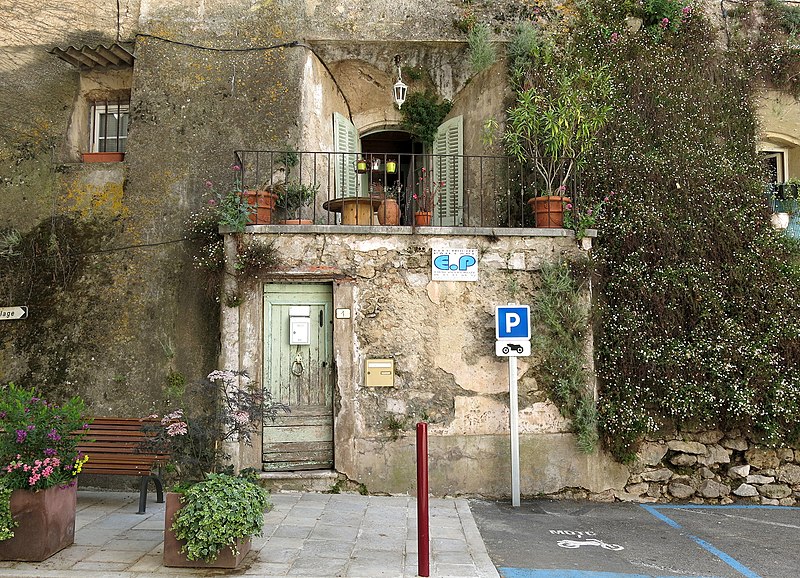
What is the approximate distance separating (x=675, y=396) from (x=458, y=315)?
2.64 meters

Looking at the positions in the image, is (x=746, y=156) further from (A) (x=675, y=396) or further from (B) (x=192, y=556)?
(B) (x=192, y=556)

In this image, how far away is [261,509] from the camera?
14.3 ft

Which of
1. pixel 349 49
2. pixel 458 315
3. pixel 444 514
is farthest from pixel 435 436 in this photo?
pixel 349 49

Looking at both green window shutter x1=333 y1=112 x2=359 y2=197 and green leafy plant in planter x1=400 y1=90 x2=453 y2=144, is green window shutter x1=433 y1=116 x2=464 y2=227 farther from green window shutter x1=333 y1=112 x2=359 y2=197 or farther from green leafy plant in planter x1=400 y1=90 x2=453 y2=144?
green window shutter x1=333 y1=112 x2=359 y2=197

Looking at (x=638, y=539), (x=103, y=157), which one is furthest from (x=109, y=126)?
(x=638, y=539)

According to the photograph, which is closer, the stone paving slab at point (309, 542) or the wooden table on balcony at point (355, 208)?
the stone paving slab at point (309, 542)

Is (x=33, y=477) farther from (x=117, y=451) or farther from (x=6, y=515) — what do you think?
(x=117, y=451)

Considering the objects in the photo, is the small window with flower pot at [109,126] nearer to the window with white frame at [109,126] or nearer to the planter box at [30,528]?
the window with white frame at [109,126]

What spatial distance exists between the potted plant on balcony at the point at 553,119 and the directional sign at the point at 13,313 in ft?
21.1

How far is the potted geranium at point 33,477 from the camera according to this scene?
4.32 metres

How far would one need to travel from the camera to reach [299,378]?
22.2 feet

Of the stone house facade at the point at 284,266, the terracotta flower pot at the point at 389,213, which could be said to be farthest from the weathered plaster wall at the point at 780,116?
the terracotta flower pot at the point at 389,213

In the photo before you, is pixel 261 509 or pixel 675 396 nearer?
pixel 261 509

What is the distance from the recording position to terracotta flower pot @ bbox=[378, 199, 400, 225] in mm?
7094
